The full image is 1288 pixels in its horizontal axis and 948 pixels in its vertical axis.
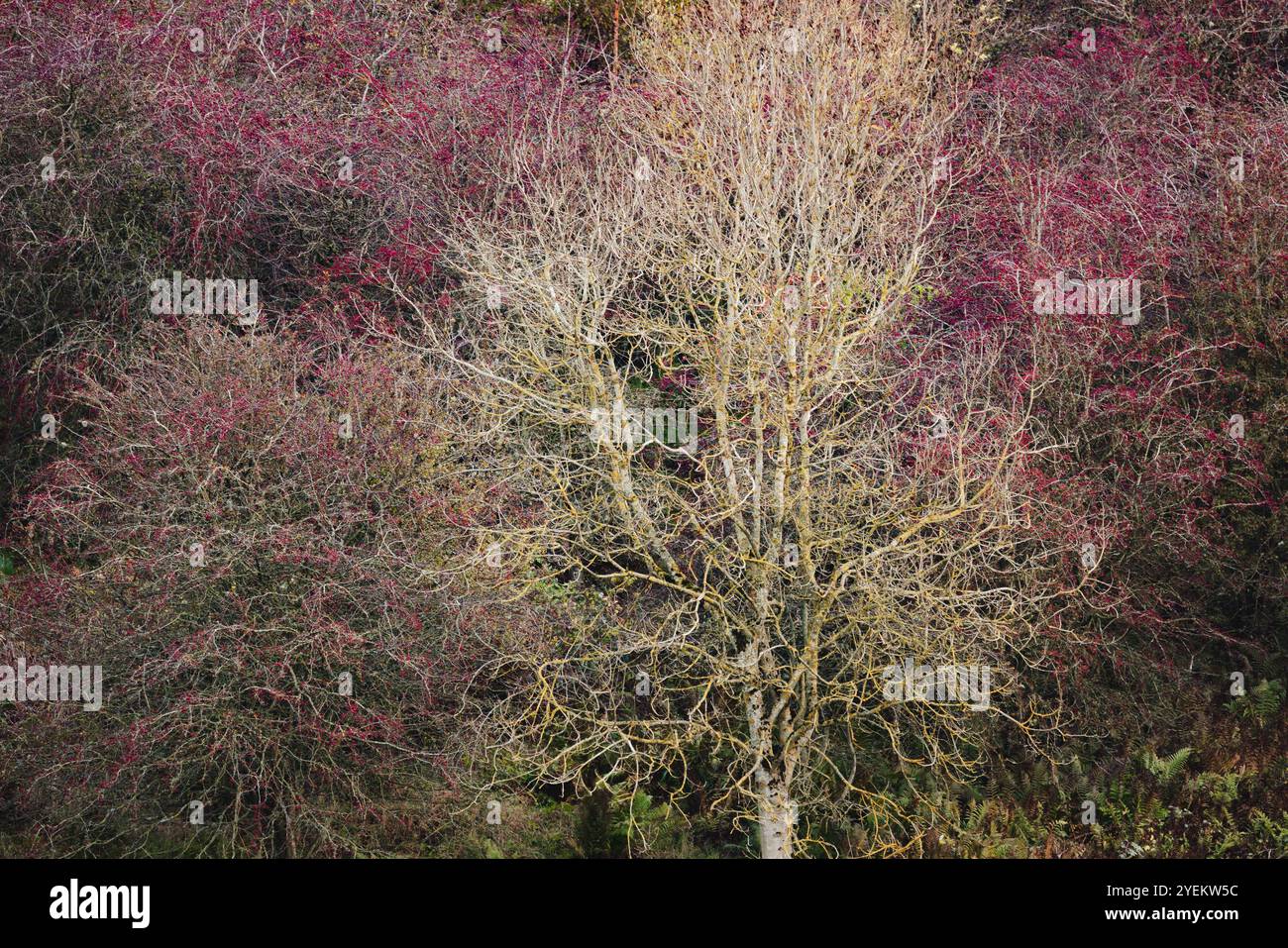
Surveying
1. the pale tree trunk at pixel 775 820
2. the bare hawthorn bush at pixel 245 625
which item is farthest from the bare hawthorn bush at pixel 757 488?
the bare hawthorn bush at pixel 245 625

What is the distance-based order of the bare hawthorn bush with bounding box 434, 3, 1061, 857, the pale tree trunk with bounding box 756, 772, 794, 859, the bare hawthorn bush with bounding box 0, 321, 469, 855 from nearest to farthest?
1. the bare hawthorn bush with bounding box 0, 321, 469, 855
2. the bare hawthorn bush with bounding box 434, 3, 1061, 857
3. the pale tree trunk with bounding box 756, 772, 794, 859

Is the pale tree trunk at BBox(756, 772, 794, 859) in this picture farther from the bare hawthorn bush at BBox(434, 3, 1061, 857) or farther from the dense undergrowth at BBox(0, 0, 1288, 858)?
the dense undergrowth at BBox(0, 0, 1288, 858)

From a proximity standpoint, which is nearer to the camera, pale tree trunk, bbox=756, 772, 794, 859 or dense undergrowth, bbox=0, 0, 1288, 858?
dense undergrowth, bbox=0, 0, 1288, 858

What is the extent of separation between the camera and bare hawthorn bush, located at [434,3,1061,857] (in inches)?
387

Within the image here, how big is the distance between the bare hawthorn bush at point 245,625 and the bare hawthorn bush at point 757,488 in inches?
26.5

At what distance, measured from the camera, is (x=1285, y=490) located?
1126 centimetres

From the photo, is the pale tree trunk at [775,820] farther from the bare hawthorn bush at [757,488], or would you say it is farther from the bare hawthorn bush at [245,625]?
the bare hawthorn bush at [245,625]

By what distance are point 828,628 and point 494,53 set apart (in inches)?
339

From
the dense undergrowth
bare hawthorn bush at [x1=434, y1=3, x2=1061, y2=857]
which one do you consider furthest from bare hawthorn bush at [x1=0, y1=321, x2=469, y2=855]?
bare hawthorn bush at [x1=434, y1=3, x2=1061, y2=857]

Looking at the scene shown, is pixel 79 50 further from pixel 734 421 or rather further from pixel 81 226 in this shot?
pixel 734 421

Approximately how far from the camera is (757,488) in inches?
380

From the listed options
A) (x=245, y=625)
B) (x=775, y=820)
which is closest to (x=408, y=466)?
(x=245, y=625)

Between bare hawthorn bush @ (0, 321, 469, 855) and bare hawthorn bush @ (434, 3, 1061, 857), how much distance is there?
67 cm

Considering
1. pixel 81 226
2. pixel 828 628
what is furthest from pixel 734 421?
pixel 81 226
